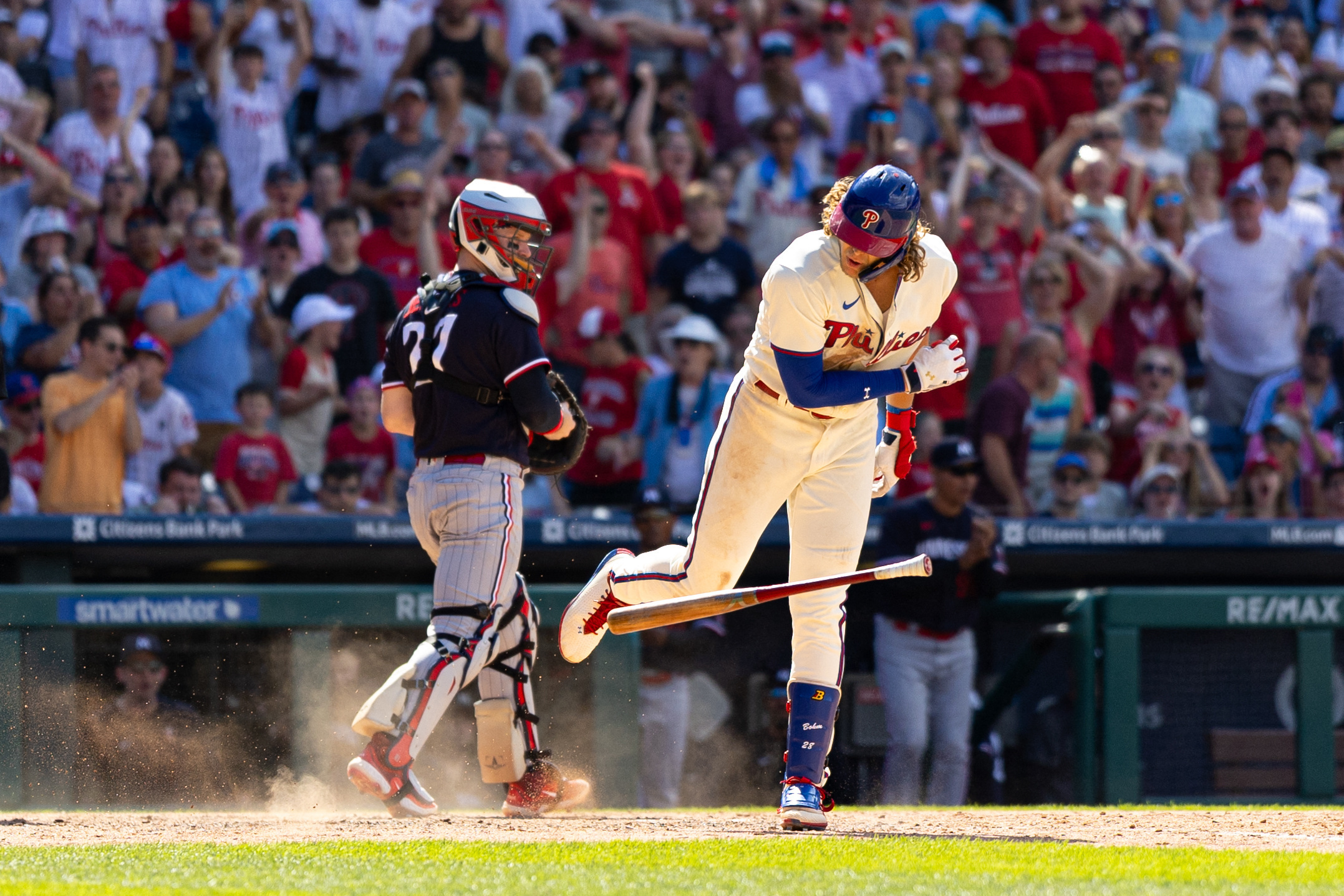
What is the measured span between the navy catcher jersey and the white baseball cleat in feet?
1.78

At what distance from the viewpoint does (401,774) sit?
5.39 meters

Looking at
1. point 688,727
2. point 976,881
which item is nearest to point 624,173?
point 688,727

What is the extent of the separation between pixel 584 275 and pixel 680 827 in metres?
5.40

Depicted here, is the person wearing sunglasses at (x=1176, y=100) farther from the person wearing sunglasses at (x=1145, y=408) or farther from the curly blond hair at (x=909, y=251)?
the curly blond hair at (x=909, y=251)

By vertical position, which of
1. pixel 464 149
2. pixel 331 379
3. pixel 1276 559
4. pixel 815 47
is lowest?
pixel 1276 559

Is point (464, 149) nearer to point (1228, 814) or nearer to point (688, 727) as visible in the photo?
point (688, 727)

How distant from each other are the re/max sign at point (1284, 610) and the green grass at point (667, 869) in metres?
3.60

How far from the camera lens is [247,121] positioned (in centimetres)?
1088

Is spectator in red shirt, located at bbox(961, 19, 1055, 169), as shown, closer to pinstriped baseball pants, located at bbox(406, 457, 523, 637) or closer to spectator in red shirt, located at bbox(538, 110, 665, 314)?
spectator in red shirt, located at bbox(538, 110, 665, 314)

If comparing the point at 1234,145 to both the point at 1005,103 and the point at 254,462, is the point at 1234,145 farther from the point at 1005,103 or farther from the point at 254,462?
the point at 254,462

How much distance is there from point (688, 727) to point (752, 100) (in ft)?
17.9

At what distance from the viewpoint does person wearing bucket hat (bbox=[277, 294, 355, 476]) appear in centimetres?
938

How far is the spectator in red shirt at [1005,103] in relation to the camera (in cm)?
1235

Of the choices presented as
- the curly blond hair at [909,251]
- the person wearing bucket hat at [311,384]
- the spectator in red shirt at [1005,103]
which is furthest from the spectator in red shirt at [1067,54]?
the curly blond hair at [909,251]
